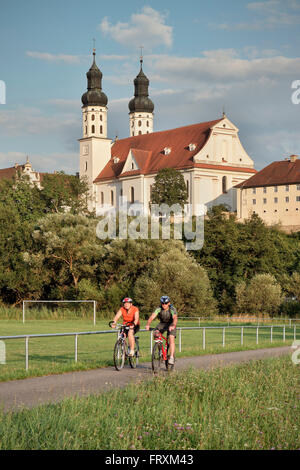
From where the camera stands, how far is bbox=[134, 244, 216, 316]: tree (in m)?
49.6

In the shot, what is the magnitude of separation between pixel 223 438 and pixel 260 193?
100.0 meters

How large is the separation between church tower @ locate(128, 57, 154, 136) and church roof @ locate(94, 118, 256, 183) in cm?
815

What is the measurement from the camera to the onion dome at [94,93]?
129125mm

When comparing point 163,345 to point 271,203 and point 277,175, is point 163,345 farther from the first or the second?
point 277,175

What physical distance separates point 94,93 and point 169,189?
128 feet

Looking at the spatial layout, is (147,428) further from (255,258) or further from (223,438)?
(255,258)

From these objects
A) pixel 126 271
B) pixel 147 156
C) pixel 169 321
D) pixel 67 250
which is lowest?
pixel 169 321

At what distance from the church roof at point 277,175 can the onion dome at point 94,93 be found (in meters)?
34.6

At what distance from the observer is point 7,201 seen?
273 ft

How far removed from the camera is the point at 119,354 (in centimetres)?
1622

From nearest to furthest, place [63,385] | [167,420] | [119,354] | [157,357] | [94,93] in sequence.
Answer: [167,420] < [63,385] < [157,357] < [119,354] < [94,93]

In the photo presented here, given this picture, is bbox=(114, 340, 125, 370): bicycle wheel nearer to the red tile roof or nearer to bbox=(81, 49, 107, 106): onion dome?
the red tile roof

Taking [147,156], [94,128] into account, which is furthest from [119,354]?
[94,128]

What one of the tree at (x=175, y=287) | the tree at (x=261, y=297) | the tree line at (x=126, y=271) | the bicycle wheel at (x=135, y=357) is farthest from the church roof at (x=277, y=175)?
the bicycle wheel at (x=135, y=357)
